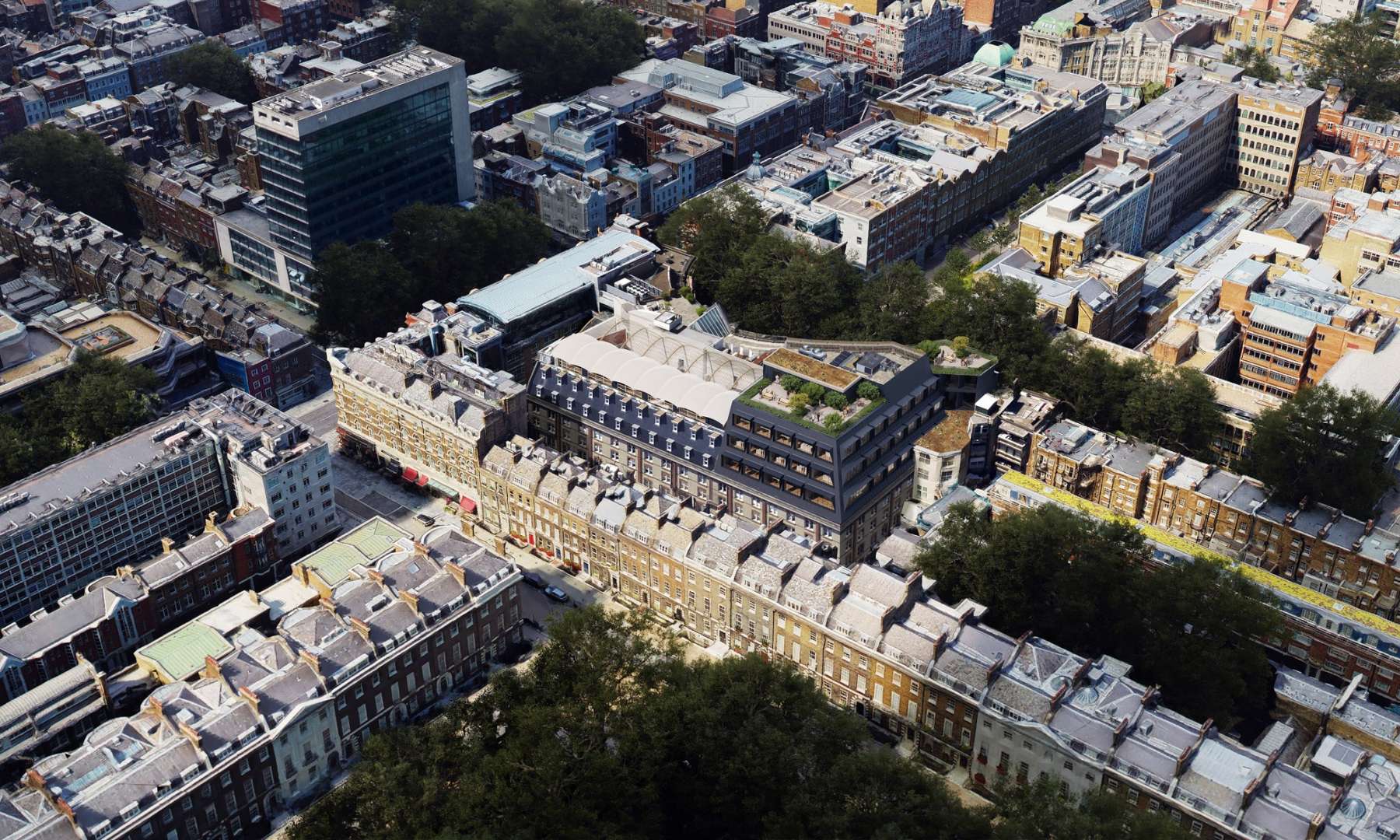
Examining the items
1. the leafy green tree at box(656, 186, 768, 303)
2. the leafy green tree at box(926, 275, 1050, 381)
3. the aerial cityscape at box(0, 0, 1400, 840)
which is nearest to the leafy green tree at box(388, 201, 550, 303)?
the aerial cityscape at box(0, 0, 1400, 840)

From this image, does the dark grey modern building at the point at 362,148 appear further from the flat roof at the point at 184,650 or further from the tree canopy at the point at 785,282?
the flat roof at the point at 184,650

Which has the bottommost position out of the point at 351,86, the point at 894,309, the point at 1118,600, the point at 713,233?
the point at 1118,600

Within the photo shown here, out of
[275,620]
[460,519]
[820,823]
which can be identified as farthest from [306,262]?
[820,823]

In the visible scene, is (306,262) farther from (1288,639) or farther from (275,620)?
(1288,639)

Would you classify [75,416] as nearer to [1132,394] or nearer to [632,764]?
[632,764]

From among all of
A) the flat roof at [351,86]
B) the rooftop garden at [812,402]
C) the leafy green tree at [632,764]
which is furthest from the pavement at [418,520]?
the flat roof at [351,86]

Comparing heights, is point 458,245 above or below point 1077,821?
above

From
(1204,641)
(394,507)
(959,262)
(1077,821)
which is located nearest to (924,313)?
(959,262)
